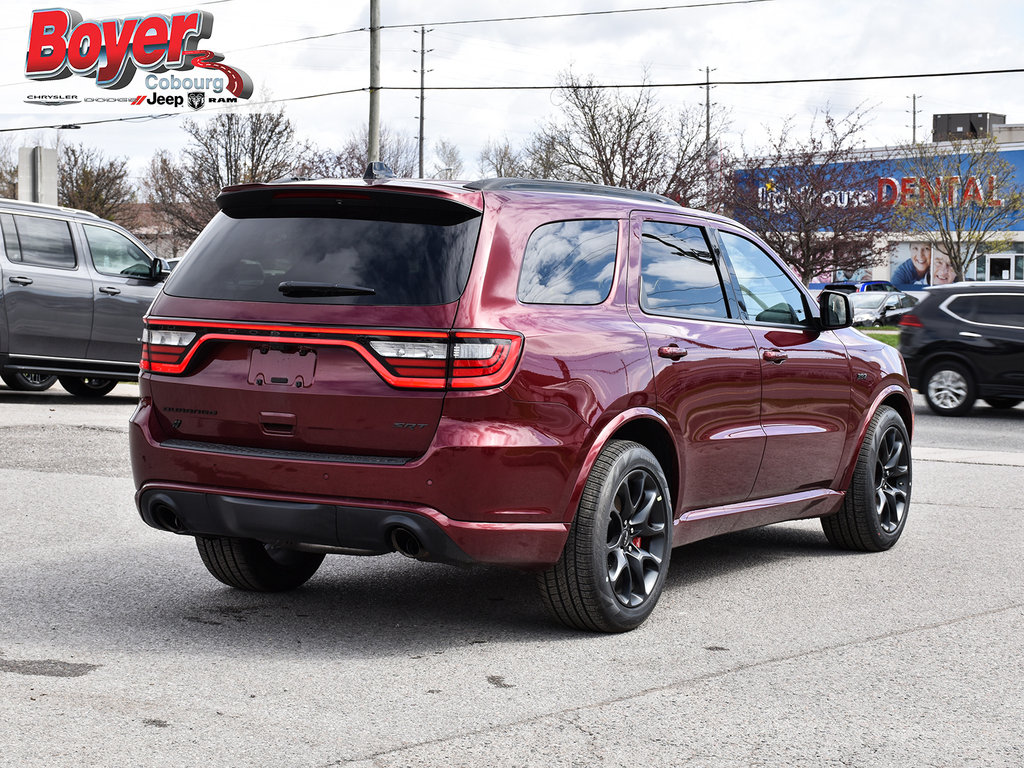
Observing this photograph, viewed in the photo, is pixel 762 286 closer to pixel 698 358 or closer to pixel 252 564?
pixel 698 358

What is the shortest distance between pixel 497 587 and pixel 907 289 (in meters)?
57.5

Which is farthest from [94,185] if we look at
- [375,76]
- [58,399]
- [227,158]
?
[58,399]

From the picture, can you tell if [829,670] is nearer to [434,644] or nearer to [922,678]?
[922,678]

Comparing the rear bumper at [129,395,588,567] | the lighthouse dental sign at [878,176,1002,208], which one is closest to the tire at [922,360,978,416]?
the rear bumper at [129,395,588,567]

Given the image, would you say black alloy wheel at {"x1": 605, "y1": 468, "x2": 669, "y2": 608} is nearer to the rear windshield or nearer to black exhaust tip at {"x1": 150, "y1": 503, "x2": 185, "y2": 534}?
the rear windshield

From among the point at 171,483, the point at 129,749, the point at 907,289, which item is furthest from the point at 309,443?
the point at 907,289

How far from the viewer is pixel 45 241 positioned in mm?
14680

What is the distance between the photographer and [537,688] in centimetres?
464

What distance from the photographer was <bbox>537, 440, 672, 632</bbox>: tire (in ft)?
17.1

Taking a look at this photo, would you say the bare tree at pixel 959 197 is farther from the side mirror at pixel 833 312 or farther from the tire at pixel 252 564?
the tire at pixel 252 564

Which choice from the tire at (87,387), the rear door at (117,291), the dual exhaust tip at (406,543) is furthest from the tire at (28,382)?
the dual exhaust tip at (406,543)

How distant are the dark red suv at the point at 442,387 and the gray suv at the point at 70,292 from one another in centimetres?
929

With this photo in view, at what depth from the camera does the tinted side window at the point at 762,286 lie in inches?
258

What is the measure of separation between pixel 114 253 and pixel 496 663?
11.4 m
